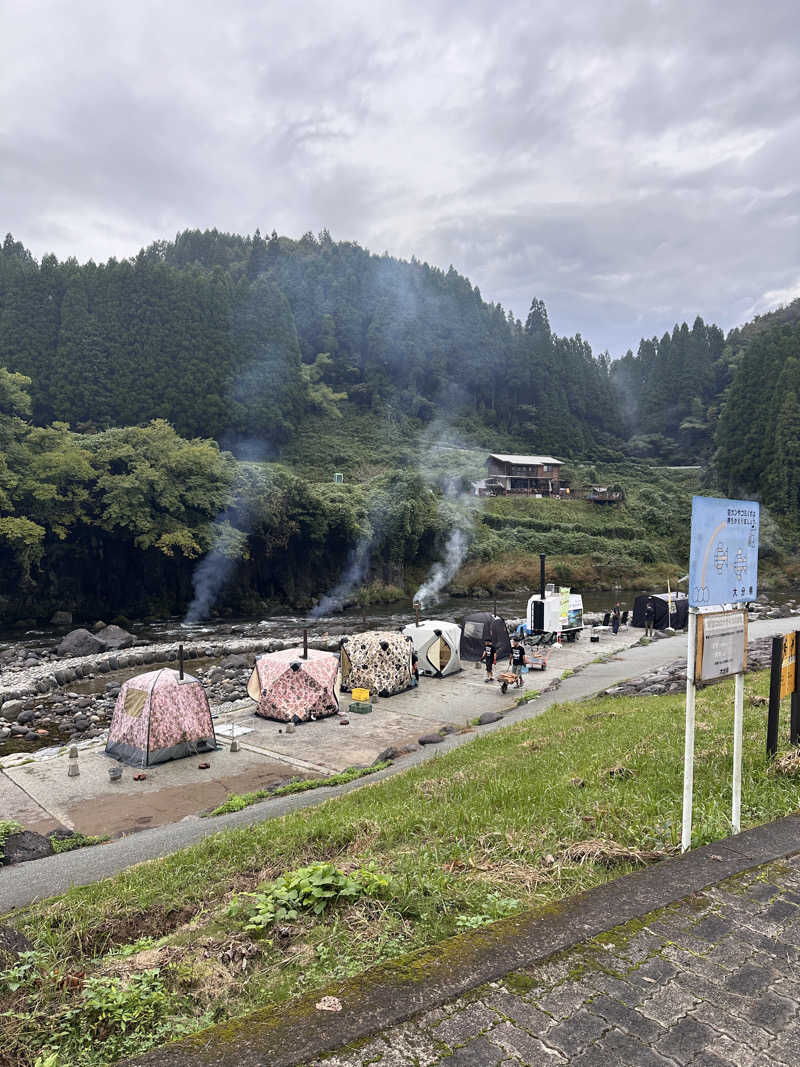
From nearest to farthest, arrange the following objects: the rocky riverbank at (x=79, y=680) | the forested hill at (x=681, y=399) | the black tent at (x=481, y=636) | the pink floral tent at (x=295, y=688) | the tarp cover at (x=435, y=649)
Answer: the pink floral tent at (x=295, y=688)
the rocky riverbank at (x=79, y=680)
the tarp cover at (x=435, y=649)
the black tent at (x=481, y=636)
the forested hill at (x=681, y=399)

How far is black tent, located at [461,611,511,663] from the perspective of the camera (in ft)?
74.8

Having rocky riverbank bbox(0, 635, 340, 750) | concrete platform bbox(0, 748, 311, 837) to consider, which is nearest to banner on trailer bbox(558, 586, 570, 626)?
rocky riverbank bbox(0, 635, 340, 750)

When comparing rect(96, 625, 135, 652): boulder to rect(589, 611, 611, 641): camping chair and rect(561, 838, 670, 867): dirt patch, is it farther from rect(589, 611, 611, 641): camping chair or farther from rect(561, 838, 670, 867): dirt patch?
rect(561, 838, 670, 867): dirt patch

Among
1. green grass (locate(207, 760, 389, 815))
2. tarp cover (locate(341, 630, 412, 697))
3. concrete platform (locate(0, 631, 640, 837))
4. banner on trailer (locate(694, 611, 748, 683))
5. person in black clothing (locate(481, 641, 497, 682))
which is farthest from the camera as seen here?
person in black clothing (locate(481, 641, 497, 682))

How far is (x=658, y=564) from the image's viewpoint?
5697 cm

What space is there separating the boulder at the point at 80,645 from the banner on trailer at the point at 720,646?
26833 millimetres

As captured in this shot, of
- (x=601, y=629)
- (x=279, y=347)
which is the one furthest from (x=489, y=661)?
(x=279, y=347)

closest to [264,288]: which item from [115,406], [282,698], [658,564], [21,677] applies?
[115,406]

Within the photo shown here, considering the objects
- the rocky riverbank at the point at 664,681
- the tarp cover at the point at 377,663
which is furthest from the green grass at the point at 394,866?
the tarp cover at the point at 377,663

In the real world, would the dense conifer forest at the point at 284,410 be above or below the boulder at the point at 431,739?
above

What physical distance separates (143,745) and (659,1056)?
40.5ft

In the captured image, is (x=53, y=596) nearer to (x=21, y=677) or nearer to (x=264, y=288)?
(x=21, y=677)

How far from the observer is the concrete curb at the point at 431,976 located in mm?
2354

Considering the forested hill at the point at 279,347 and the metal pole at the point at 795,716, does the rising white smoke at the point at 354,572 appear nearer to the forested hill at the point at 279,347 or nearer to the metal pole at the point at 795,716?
the forested hill at the point at 279,347
